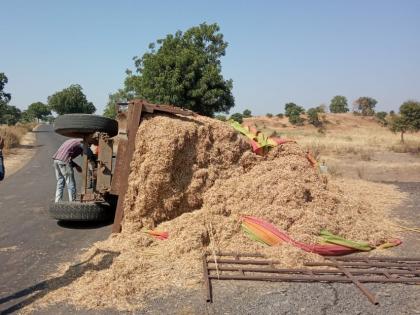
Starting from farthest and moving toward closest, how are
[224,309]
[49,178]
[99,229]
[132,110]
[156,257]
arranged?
1. [49,178]
2. [99,229]
3. [132,110]
4. [156,257]
5. [224,309]

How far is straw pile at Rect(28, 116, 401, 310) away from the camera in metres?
6.07

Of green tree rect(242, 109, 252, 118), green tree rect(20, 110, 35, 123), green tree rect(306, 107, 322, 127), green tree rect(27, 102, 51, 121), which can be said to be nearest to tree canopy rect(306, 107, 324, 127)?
green tree rect(306, 107, 322, 127)

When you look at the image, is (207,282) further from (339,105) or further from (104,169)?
(339,105)

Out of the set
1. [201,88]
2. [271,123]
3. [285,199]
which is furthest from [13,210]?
[271,123]

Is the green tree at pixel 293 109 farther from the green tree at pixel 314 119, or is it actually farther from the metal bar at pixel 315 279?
the metal bar at pixel 315 279

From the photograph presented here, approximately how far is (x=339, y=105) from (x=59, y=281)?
10572 cm

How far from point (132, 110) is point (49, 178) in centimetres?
923

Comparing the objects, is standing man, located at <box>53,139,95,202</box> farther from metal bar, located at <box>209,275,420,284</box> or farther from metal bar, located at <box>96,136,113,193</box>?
metal bar, located at <box>209,275,420,284</box>

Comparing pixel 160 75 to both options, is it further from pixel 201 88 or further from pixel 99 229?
pixel 99 229

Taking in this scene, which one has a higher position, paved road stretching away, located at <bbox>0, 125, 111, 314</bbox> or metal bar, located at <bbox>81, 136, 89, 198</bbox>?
metal bar, located at <bbox>81, 136, 89, 198</bbox>

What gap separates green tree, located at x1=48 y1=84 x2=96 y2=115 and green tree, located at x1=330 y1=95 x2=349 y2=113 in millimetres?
56403

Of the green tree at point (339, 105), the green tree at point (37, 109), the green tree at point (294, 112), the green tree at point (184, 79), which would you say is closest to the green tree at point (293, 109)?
the green tree at point (294, 112)

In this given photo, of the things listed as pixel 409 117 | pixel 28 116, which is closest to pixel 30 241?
pixel 409 117

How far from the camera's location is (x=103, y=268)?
5742 mm
